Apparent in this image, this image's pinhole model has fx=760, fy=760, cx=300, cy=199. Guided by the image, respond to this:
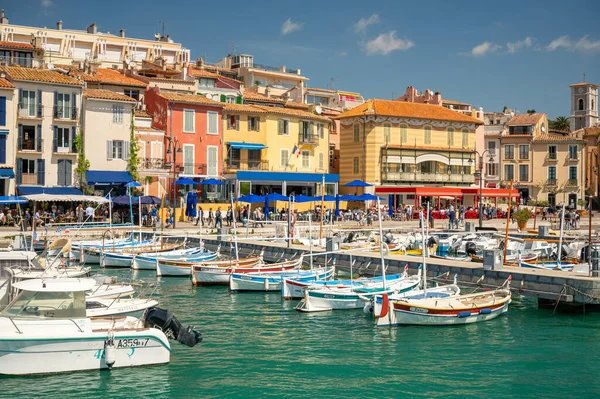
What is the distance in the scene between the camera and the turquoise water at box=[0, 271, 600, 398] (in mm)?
20531

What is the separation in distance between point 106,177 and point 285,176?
58.7ft

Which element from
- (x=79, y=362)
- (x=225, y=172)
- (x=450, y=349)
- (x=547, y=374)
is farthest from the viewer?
(x=225, y=172)

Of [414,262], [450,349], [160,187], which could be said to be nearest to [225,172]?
[160,187]

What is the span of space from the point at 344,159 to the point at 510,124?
81.1 ft

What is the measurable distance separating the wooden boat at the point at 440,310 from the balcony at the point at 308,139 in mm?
48595

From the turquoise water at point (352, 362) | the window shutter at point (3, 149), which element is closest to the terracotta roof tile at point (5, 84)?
the window shutter at point (3, 149)

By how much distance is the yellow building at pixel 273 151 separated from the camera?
7162 centimetres

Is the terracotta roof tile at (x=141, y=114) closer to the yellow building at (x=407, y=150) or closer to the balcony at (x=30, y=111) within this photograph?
the balcony at (x=30, y=111)

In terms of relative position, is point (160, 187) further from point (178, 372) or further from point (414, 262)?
point (178, 372)

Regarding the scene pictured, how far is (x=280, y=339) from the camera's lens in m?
26.5

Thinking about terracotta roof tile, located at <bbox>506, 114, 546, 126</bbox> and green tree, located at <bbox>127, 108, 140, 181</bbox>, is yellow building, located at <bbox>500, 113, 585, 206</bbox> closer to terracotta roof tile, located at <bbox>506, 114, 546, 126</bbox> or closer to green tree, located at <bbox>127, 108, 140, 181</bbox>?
terracotta roof tile, located at <bbox>506, 114, 546, 126</bbox>

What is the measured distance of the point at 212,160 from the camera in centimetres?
7044

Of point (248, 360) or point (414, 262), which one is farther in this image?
point (414, 262)

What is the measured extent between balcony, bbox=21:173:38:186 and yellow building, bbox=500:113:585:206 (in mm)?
56671
